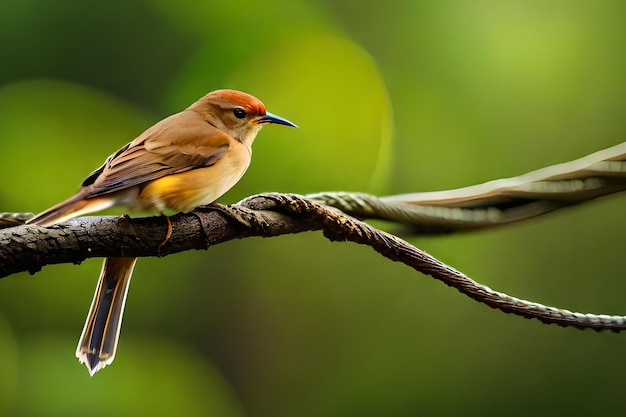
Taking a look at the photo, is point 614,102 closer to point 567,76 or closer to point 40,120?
point 567,76

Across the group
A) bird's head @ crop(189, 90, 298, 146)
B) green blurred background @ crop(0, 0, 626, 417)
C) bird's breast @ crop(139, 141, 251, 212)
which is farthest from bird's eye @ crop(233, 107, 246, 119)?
green blurred background @ crop(0, 0, 626, 417)

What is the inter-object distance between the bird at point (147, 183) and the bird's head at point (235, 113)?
0.04m

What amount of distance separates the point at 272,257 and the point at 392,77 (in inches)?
38.8

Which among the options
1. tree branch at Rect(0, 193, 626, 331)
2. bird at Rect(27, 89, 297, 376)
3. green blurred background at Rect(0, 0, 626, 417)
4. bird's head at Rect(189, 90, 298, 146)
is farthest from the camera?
green blurred background at Rect(0, 0, 626, 417)

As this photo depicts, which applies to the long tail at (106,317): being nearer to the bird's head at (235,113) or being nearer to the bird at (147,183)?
the bird at (147,183)

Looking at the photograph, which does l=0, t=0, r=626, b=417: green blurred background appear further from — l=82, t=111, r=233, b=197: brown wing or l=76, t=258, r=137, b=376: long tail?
l=76, t=258, r=137, b=376: long tail

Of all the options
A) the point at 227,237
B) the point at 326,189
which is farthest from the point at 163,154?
the point at 326,189

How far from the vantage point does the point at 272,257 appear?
3.44 meters

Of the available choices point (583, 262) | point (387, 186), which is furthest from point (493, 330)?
point (387, 186)

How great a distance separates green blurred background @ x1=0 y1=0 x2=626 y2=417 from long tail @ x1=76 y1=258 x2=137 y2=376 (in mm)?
1622

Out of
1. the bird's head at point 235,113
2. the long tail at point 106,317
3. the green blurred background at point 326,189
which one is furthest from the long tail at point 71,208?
the green blurred background at point 326,189

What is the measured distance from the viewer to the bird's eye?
154cm

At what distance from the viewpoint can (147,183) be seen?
4.07ft

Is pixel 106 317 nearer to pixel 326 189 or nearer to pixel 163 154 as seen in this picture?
pixel 163 154
